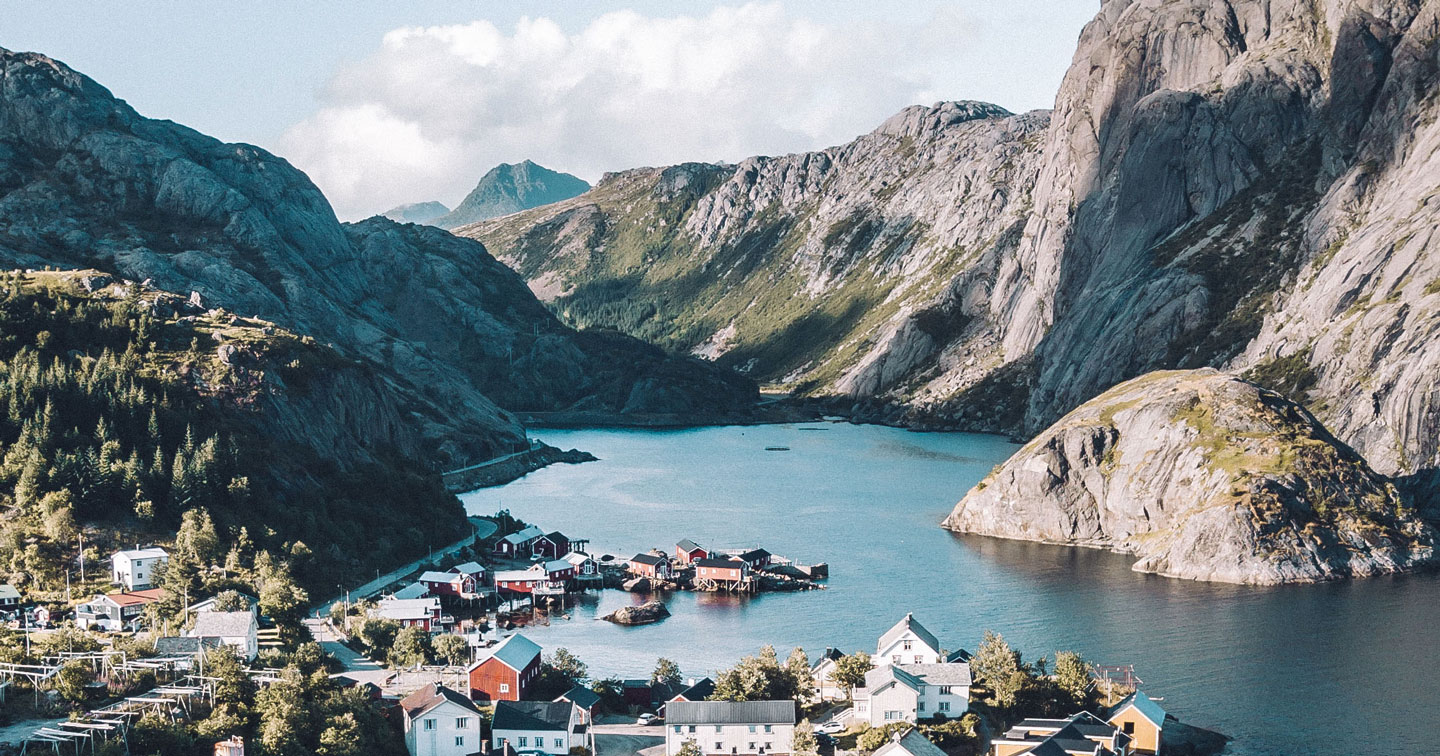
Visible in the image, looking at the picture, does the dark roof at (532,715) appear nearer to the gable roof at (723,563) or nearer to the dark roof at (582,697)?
the dark roof at (582,697)

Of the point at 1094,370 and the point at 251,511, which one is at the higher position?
→ the point at 1094,370

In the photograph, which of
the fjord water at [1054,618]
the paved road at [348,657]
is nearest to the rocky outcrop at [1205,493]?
the fjord water at [1054,618]

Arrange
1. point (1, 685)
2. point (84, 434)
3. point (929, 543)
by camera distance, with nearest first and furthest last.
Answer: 1. point (1, 685)
2. point (84, 434)
3. point (929, 543)

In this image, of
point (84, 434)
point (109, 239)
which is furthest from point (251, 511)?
point (109, 239)

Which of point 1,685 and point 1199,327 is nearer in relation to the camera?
point 1,685

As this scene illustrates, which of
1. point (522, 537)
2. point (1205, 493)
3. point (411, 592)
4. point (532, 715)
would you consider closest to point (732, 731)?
point (532, 715)

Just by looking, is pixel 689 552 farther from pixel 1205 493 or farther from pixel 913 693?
pixel 913 693

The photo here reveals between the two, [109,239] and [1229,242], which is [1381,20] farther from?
[109,239]
